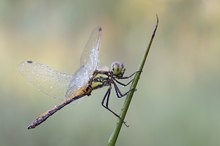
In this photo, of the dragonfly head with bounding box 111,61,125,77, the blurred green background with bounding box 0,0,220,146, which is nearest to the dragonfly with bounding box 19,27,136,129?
the dragonfly head with bounding box 111,61,125,77

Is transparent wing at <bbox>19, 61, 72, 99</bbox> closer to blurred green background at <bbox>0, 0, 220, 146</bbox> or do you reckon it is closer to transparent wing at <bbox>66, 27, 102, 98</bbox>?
transparent wing at <bbox>66, 27, 102, 98</bbox>

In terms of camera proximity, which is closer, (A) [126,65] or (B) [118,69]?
(B) [118,69]

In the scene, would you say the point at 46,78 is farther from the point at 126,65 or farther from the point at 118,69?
the point at 126,65

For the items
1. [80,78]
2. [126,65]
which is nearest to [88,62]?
[80,78]

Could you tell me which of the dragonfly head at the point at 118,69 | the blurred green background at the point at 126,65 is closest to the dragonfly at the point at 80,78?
the dragonfly head at the point at 118,69

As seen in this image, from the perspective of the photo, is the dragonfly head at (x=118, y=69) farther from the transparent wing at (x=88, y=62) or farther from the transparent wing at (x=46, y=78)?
the transparent wing at (x=46, y=78)

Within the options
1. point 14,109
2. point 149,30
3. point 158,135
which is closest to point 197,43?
point 149,30

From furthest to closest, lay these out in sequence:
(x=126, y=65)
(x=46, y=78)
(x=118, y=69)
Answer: (x=126, y=65) < (x=46, y=78) < (x=118, y=69)

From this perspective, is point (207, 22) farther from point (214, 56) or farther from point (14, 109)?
point (14, 109)
